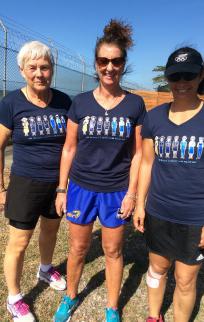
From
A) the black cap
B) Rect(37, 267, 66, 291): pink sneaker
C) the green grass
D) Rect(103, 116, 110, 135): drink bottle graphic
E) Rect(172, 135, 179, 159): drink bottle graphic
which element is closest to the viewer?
the black cap

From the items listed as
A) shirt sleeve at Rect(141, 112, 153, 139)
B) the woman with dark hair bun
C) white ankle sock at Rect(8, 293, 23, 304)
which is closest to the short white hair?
the woman with dark hair bun

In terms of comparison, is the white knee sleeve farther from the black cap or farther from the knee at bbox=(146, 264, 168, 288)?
the black cap

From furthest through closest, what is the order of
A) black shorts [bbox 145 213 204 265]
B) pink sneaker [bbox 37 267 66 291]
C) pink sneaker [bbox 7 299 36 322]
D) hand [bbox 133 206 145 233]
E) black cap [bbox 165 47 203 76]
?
pink sneaker [bbox 37 267 66 291] → pink sneaker [bbox 7 299 36 322] → hand [bbox 133 206 145 233] → black shorts [bbox 145 213 204 265] → black cap [bbox 165 47 203 76]

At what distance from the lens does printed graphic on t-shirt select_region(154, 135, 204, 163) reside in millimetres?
2051

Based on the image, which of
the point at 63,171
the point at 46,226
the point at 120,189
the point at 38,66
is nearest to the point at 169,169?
the point at 120,189

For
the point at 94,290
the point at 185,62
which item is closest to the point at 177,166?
the point at 185,62

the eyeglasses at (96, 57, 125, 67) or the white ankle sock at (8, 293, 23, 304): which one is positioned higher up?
the eyeglasses at (96, 57, 125, 67)

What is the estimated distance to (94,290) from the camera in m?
3.15

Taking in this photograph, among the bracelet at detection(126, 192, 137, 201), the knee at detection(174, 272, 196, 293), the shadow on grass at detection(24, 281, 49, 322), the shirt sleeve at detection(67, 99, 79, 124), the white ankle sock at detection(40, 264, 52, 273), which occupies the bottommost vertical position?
the shadow on grass at detection(24, 281, 49, 322)

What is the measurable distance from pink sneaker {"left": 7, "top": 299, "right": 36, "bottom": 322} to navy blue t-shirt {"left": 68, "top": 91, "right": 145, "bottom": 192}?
111 centimetres

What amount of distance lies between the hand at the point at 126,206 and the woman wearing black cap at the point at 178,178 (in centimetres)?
5

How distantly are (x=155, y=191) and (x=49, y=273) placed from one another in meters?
1.50

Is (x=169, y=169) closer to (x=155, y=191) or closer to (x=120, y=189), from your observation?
(x=155, y=191)

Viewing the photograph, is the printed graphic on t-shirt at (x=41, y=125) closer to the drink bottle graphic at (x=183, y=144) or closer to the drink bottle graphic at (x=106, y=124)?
the drink bottle graphic at (x=106, y=124)
